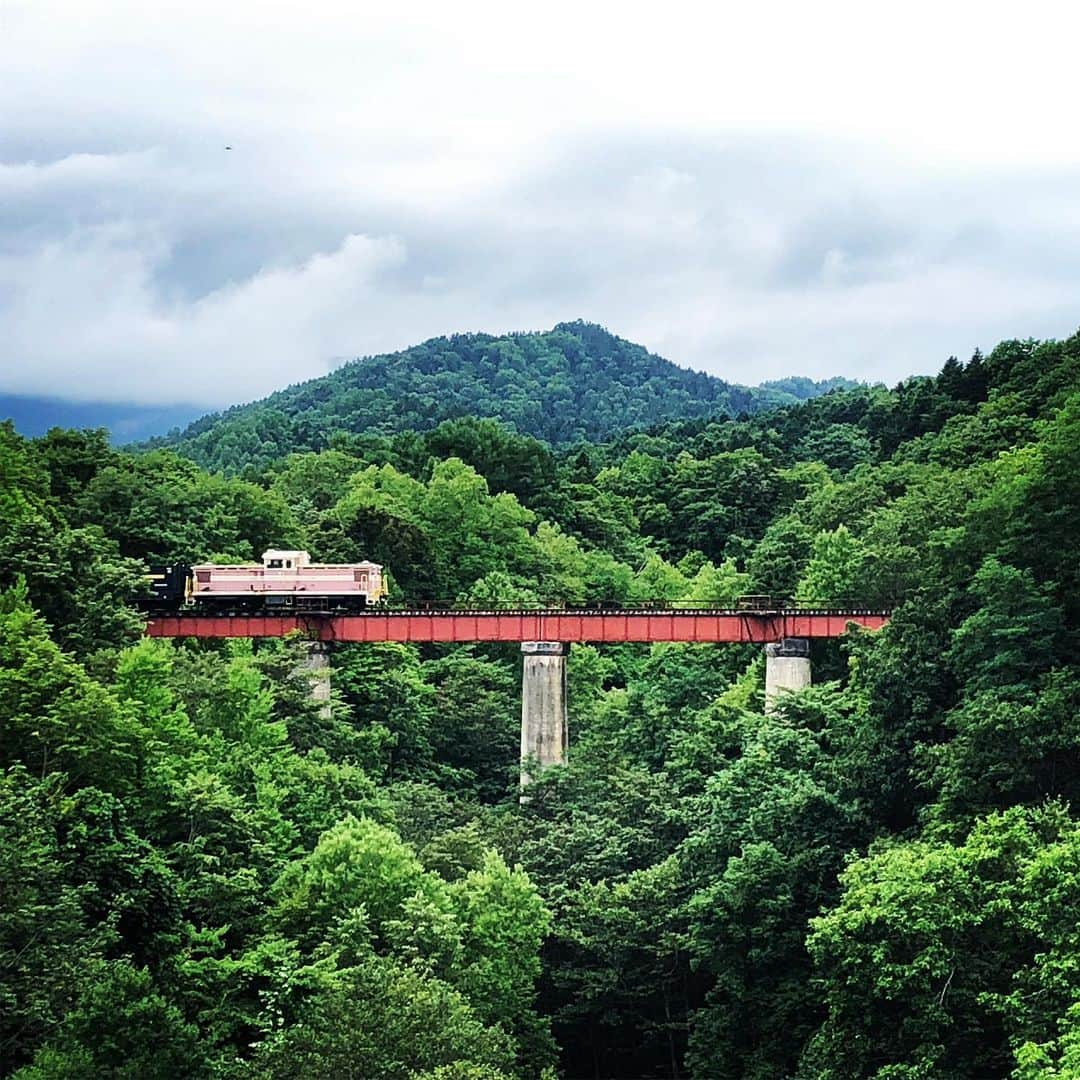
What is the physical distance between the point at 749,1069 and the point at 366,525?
49214 millimetres

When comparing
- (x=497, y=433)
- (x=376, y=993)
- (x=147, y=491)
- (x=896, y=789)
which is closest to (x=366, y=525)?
(x=147, y=491)

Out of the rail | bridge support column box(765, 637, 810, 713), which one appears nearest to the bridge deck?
the rail

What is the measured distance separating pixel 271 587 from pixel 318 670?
16.0 ft

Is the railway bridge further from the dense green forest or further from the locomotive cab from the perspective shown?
the locomotive cab

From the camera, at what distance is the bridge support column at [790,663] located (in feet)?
194

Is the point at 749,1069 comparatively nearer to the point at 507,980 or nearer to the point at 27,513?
the point at 507,980

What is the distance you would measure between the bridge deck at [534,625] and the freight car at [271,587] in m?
1.65

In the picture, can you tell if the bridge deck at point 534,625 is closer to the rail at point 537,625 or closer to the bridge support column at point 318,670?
the rail at point 537,625

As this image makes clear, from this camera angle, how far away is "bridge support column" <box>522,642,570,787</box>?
6147 centimetres

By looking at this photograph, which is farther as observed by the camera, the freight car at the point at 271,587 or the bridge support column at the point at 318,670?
the freight car at the point at 271,587

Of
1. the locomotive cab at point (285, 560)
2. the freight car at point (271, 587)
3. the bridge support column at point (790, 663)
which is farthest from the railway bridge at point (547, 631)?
the locomotive cab at point (285, 560)

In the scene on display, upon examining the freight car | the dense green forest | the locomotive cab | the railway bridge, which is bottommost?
the dense green forest

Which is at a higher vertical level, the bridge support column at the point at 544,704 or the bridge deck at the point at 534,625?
the bridge deck at the point at 534,625

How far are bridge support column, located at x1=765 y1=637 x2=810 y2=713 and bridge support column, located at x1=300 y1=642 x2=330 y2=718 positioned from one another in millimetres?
15066
